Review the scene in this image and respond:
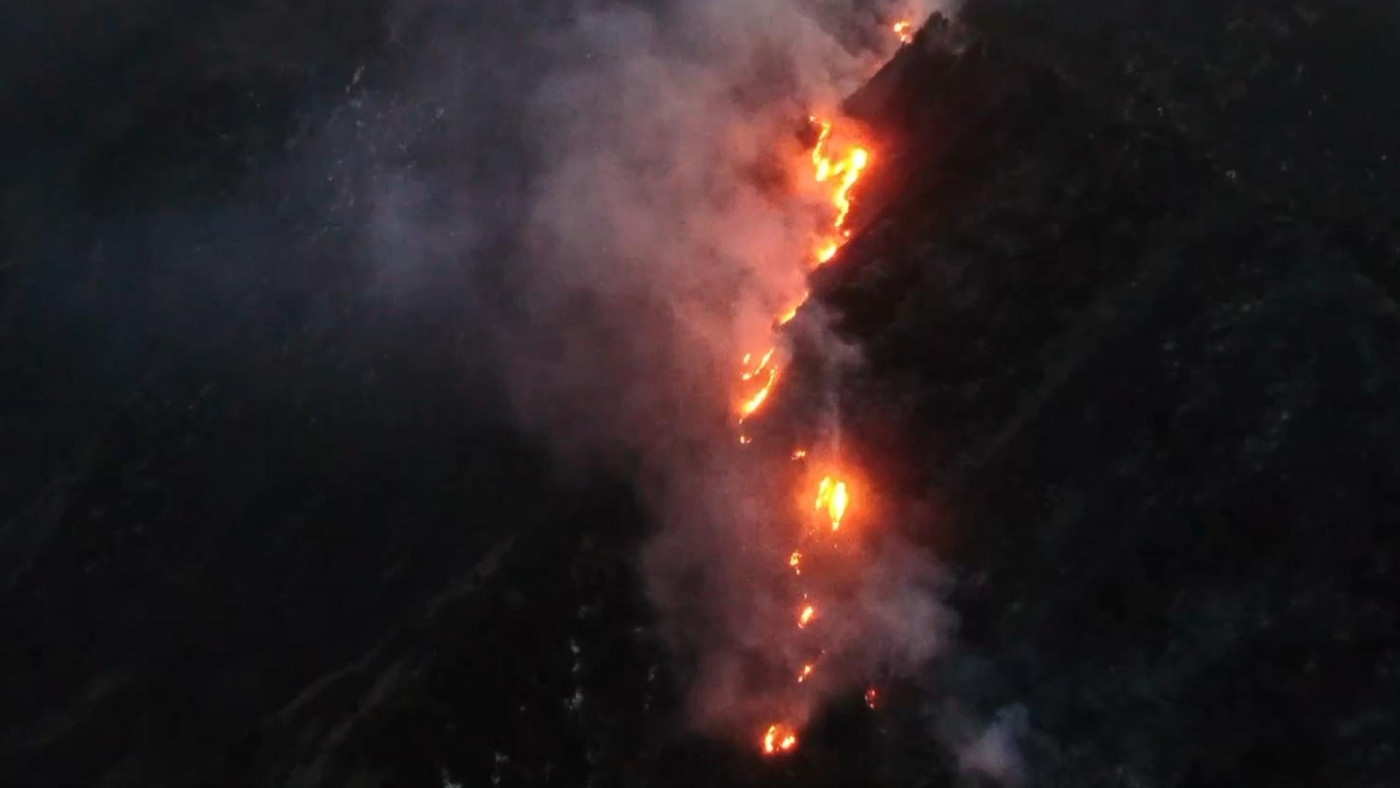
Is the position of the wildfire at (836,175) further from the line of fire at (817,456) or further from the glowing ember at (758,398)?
the glowing ember at (758,398)

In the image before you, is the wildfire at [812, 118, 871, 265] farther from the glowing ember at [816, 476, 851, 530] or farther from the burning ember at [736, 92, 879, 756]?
the glowing ember at [816, 476, 851, 530]

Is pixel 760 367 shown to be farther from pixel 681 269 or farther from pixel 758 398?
pixel 681 269

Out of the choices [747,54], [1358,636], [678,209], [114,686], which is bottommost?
[1358,636]

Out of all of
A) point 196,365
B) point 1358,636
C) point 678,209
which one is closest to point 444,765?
point 196,365

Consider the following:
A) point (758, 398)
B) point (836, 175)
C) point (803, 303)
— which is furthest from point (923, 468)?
point (836, 175)

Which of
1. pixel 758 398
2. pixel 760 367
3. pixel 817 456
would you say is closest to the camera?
pixel 817 456

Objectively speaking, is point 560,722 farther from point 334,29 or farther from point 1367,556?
point 334,29

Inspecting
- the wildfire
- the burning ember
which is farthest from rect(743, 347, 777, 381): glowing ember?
the wildfire
